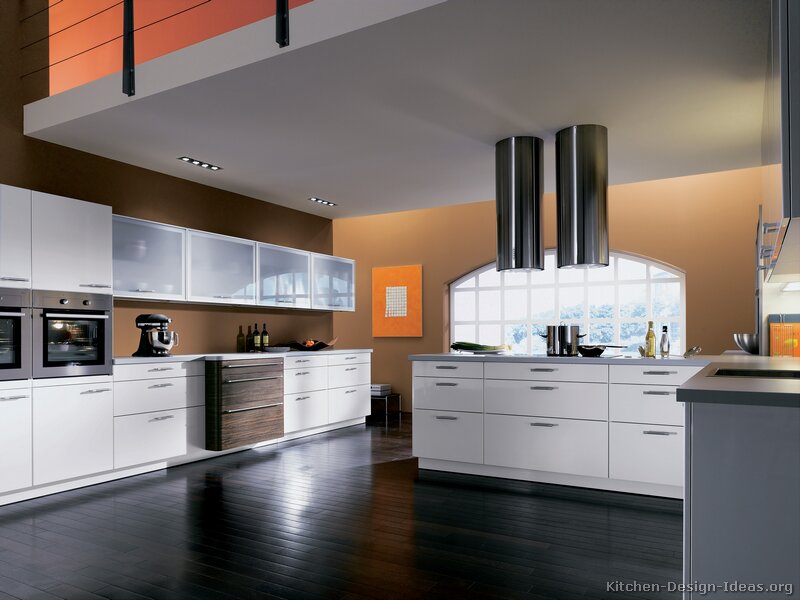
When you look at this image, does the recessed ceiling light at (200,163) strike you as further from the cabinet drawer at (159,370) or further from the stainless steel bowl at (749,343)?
the stainless steel bowl at (749,343)

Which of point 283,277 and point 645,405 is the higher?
point 283,277

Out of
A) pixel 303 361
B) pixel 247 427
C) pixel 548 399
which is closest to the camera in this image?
pixel 548 399

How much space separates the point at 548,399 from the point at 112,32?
15.5ft

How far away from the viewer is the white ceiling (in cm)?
286

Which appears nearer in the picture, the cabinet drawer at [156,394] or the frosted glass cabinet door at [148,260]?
the cabinet drawer at [156,394]

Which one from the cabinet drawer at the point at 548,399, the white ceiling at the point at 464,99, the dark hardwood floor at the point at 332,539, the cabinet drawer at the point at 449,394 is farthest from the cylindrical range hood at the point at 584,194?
the dark hardwood floor at the point at 332,539

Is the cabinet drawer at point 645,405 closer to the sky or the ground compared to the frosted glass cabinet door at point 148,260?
closer to the ground

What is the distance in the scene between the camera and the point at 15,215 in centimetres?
382

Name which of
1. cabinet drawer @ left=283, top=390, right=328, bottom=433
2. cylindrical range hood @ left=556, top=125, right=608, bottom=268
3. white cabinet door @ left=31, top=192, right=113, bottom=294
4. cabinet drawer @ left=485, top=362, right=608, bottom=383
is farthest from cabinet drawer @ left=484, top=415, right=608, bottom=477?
white cabinet door @ left=31, top=192, right=113, bottom=294

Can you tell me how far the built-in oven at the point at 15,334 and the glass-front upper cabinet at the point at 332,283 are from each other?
3.17m

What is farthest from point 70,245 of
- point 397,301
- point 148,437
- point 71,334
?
point 397,301

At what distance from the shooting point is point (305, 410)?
19.7 ft

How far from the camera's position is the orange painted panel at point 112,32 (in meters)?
4.89

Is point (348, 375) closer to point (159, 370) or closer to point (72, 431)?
point (159, 370)
